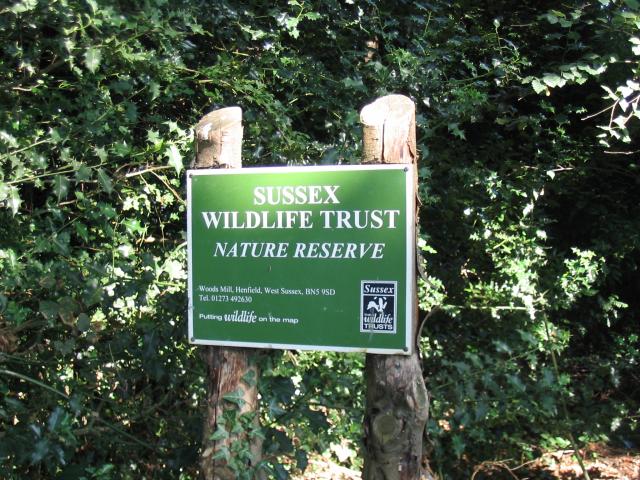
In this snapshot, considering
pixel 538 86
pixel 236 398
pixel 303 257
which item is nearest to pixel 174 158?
pixel 303 257

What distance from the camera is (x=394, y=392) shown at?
2.36m

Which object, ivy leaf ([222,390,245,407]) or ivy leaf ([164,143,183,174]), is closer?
ivy leaf ([222,390,245,407])

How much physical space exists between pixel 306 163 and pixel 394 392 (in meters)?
1.74

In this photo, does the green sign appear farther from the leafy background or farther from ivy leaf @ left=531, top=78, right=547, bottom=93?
ivy leaf @ left=531, top=78, right=547, bottom=93

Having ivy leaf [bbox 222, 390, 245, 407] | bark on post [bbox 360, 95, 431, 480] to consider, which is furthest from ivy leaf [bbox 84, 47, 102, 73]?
ivy leaf [bbox 222, 390, 245, 407]

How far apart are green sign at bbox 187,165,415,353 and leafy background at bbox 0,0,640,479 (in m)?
0.29

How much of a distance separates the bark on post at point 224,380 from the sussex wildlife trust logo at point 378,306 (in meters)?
0.46

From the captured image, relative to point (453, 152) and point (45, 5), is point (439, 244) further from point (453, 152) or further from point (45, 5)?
point (45, 5)

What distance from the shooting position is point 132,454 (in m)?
3.38

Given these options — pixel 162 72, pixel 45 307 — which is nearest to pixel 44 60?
pixel 162 72

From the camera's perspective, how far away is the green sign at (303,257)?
234 centimetres

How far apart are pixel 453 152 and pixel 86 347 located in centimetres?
275

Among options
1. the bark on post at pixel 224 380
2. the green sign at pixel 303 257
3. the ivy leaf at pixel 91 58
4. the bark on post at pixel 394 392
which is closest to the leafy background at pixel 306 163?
the ivy leaf at pixel 91 58

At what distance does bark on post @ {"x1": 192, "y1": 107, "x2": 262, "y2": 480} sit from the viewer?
2498mm
